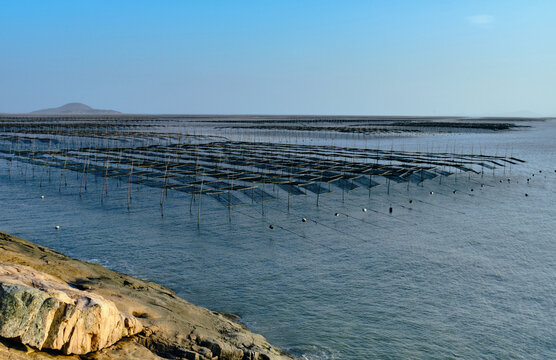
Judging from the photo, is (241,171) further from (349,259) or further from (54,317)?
(54,317)

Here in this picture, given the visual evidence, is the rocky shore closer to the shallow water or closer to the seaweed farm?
the shallow water

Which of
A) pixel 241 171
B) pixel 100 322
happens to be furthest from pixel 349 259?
pixel 241 171

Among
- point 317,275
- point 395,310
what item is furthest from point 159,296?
point 395,310

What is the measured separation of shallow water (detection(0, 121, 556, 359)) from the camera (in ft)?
41.2

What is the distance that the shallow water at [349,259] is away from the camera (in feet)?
41.2

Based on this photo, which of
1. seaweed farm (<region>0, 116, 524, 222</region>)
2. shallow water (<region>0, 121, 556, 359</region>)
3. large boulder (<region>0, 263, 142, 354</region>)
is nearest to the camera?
large boulder (<region>0, 263, 142, 354</region>)

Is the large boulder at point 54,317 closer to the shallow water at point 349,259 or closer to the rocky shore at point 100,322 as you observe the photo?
the rocky shore at point 100,322

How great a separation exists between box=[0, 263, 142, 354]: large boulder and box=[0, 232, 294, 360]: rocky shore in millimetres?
15

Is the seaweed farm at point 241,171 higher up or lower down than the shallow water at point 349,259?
higher up

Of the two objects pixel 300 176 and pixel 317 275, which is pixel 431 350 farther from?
pixel 300 176

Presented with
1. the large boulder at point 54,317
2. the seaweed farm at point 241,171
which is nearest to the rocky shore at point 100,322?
the large boulder at point 54,317

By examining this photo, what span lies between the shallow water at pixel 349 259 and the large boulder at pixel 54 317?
205 inches

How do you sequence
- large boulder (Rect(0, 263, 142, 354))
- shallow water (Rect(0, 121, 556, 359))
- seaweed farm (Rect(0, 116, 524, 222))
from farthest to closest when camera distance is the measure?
seaweed farm (Rect(0, 116, 524, 222))
shallow water (Rect(0, 121, 556, 359))
large boulder (Rect(0, 263, 142, 354))

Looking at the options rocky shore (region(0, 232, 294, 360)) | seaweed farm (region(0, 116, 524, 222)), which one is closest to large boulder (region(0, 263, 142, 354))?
rocky shore (region(0, 232, 294, 360))
